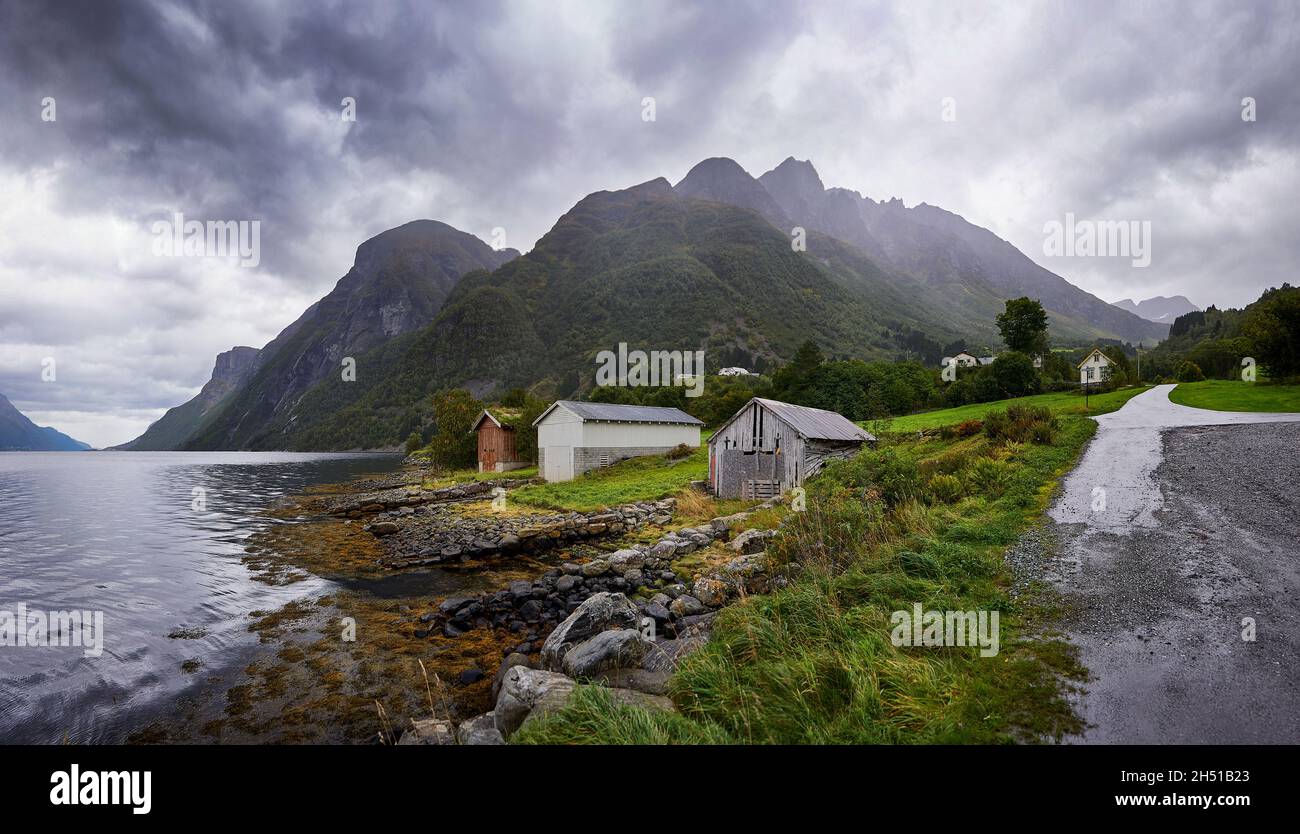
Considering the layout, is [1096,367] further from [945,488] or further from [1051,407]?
[945,488]

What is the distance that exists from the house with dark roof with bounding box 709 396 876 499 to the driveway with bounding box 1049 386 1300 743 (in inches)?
415

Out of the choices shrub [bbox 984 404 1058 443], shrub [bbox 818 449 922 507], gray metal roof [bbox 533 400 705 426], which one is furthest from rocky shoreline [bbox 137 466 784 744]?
gray metal roof [bbox 533 400 705 426]

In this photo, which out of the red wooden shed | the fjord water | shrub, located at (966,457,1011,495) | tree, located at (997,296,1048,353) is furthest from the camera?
tree, located at (997,296,1048,353)

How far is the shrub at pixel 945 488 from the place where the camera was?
14695 mm

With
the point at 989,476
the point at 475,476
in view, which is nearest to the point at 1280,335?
the point at 989,476

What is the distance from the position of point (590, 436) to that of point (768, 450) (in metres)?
15.6

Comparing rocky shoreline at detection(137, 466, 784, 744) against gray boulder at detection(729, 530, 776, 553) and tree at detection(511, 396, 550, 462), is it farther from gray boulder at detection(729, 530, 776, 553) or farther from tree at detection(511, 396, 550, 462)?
tree at detection(511, 396, 550, 462)

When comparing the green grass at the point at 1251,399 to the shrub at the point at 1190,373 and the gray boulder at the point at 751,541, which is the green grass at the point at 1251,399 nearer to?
the gray boulder at the point at 751,541

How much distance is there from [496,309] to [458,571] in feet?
621

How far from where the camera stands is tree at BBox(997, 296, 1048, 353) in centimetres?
5712

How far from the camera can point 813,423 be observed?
86.0ft

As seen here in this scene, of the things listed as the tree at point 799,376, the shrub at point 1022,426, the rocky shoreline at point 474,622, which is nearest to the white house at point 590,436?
the rocky shoreline at point 474,622

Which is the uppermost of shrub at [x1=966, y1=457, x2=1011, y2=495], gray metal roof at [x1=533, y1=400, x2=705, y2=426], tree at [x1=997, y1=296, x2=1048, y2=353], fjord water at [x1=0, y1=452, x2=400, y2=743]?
tree at [x1=997, y1=296, x2=1048, y2=353]
